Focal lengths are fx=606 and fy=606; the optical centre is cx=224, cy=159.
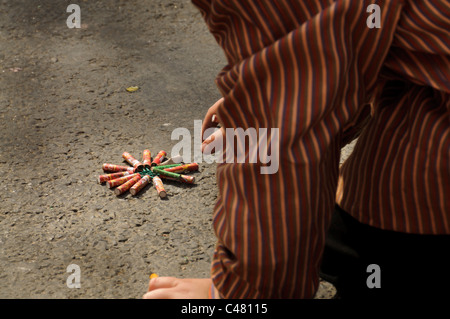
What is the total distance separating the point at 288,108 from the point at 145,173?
1.40 metres

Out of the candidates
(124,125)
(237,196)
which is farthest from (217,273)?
(124,125)

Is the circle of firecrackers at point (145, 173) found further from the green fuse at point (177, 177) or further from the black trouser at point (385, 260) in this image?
the black trouser at point (385, 260)

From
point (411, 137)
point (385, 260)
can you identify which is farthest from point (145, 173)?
point (411, 137)

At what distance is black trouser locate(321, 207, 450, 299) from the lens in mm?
1500

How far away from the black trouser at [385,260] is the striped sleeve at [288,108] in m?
0.28

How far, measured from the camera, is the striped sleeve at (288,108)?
3.92 feet

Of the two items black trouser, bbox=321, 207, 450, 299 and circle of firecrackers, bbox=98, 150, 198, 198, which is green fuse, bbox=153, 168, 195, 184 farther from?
black trouser, bbox=321, 207, 450, 299

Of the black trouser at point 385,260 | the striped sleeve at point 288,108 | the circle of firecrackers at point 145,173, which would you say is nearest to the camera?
the striped sleeve at point 288,108

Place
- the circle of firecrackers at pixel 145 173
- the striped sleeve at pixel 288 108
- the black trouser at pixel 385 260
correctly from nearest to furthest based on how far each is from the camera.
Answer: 1. the striped sleeve at pixel 288 108
2. the black trouser at pixel 385 260
3. the circle of firecrackers at pixel 145 173

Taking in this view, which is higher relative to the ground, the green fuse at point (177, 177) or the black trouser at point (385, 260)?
the green fuse at point (177, 177)

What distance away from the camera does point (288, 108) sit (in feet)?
3.96

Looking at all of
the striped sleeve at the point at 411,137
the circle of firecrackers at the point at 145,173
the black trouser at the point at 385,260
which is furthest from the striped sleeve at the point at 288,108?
the circle of firecrackers at the point at 145,173

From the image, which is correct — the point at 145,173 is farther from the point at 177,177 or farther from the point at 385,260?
the point at 385,260

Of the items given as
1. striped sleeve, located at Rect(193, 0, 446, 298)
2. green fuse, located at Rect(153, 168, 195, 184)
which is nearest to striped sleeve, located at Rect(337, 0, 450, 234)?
striped sleeve, located at Rect(193, 0, 446, 298)
